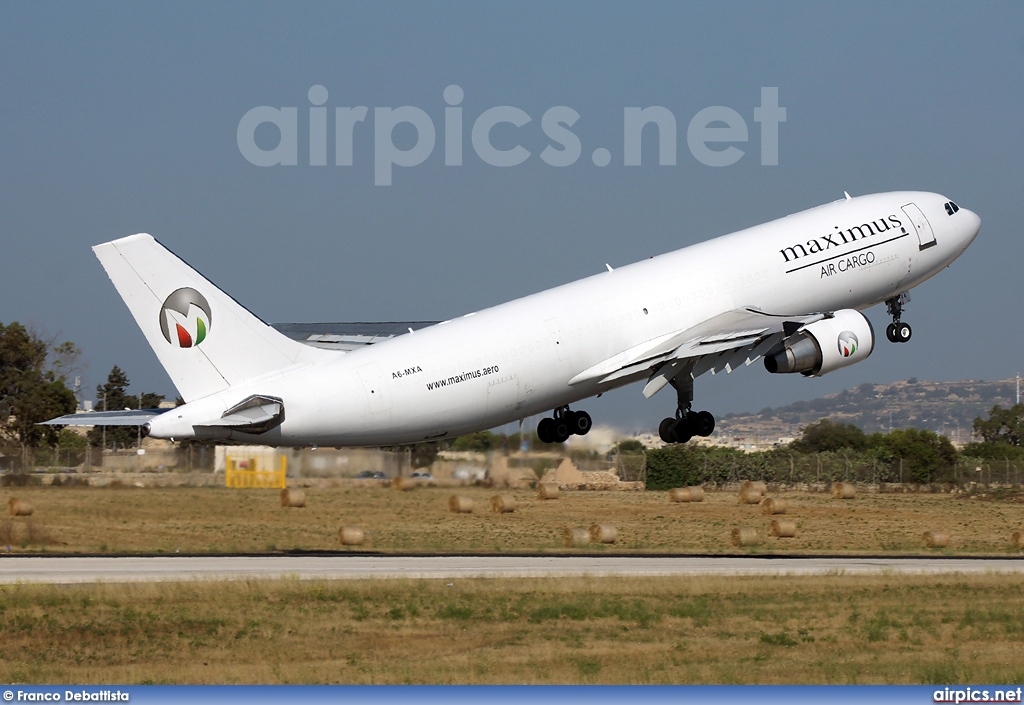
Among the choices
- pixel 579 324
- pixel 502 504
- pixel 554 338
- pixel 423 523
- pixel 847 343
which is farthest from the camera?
pixel 502 504

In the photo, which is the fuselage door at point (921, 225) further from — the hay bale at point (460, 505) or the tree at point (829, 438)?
the tree at point (829, 438)

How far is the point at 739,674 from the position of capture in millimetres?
30547

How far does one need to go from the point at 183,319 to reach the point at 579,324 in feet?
38.9

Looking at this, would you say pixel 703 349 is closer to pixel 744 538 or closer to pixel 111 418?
pixel 111 418

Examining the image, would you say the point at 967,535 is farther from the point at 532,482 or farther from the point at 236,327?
the point at 236,327

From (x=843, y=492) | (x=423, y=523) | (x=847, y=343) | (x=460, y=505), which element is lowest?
(x=423, y=523)

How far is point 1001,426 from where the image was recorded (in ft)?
512

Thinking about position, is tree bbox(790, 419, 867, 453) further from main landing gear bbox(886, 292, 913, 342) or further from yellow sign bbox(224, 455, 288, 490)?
main landing gear bbox(886, 292, 913, 342)

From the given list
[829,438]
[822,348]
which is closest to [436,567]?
[822,348]

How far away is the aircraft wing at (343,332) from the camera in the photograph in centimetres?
4875

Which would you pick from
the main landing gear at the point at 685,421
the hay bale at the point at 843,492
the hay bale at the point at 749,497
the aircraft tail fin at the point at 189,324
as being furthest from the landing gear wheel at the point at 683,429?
the hay bale at the point at 843,492

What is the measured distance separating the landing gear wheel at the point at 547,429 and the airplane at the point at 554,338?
4 cm

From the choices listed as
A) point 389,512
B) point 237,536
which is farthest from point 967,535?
point 237,536

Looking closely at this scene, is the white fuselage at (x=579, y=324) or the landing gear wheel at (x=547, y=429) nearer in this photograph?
the white fuselage at (x=579, y=324)
